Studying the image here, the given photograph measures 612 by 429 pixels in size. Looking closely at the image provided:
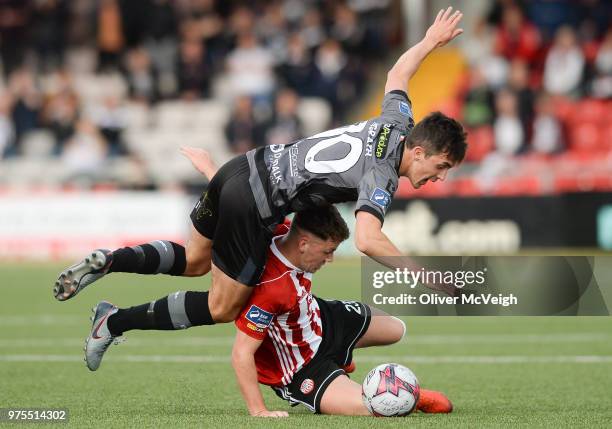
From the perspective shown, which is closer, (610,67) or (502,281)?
(502,281)

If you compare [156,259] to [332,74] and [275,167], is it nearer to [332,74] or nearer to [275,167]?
[275,167]

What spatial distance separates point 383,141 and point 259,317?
1.13 meters

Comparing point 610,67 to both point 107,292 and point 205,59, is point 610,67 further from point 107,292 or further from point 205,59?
point 107,292

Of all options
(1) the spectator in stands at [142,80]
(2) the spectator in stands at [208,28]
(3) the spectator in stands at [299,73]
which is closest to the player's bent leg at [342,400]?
(3) the spectator in stands at [299,73]

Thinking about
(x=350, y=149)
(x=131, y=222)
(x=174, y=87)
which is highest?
(x=350, y=149)

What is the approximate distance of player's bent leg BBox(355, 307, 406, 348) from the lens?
716cm

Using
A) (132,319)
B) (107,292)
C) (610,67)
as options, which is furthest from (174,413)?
(610,67)

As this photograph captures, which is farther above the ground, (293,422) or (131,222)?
(293,422)

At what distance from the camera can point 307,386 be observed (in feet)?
22.0

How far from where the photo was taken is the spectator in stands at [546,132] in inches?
727

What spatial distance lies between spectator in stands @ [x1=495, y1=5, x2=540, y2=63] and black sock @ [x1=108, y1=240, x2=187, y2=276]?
13.4m

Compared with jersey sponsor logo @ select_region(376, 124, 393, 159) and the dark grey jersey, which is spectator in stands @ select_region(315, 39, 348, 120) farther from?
jersey sponsor logo @ select_region(376, 124, 393, 159)

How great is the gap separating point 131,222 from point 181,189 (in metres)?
0.85

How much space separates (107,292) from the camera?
46.2 feet
